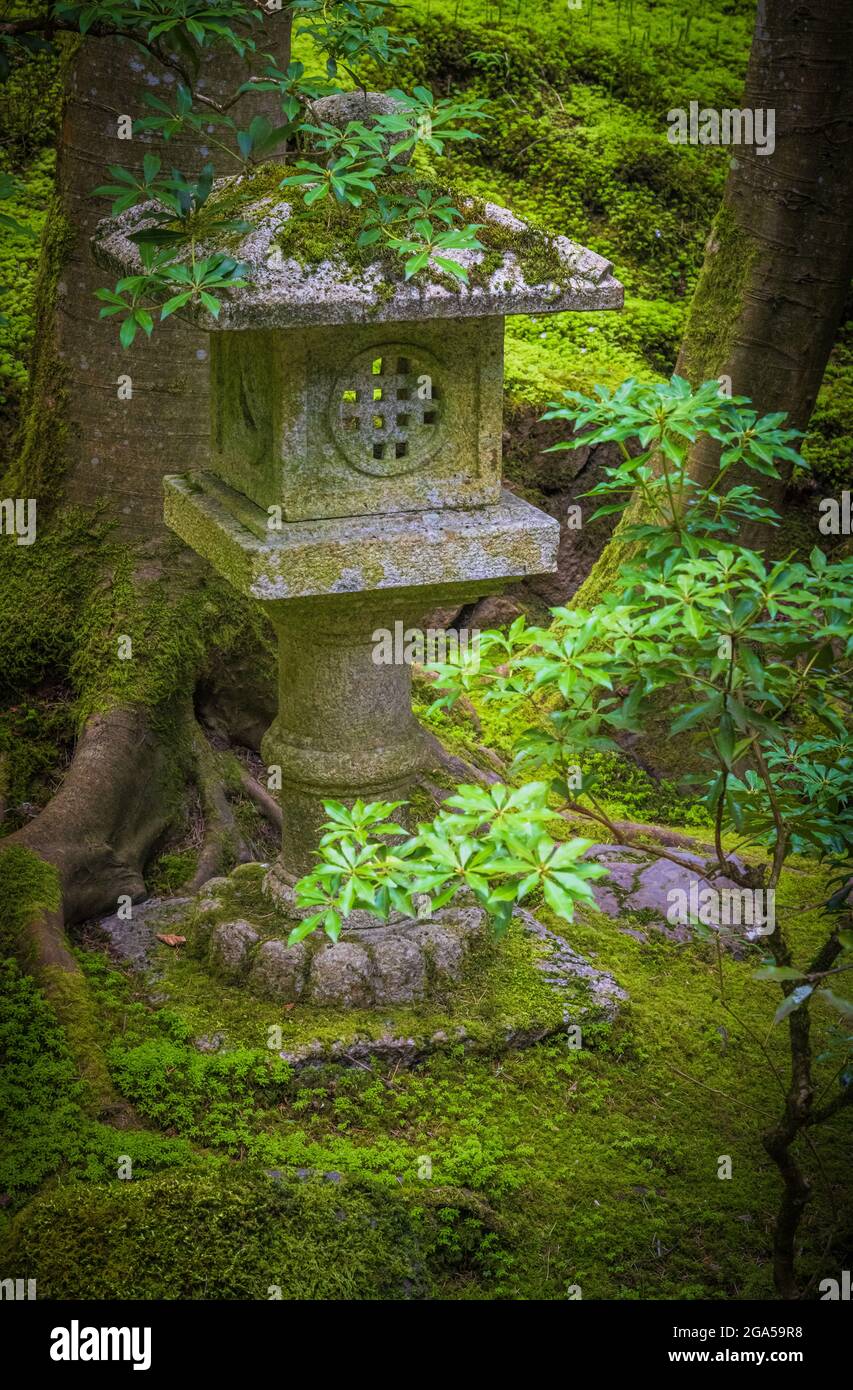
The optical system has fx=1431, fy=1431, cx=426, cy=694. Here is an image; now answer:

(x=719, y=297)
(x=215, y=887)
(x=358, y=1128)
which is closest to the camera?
(x=358, y=1128)

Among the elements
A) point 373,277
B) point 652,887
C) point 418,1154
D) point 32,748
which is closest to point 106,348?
point 32,748

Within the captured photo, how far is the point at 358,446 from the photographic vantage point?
445 cm

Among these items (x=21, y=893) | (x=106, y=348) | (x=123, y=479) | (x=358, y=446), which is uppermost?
(x=106, y=348)

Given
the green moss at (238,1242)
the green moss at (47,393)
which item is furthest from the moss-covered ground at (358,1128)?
the green moss at (47,393)

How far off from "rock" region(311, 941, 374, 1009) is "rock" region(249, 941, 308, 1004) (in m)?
0.05

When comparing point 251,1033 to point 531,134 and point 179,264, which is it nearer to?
point 179,264

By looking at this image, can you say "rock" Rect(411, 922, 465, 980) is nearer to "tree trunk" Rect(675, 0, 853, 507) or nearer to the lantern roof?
the lantern roof

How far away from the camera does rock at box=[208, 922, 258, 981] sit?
16.5 feet

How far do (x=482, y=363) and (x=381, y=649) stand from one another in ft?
3.35

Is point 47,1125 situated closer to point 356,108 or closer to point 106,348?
point 356,108

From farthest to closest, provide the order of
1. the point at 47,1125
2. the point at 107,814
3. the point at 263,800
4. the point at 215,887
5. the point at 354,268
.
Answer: the point at 263,800 → the point at 107,814 → the point at 215,887 → the point at 47,1125 → the point at 354,268

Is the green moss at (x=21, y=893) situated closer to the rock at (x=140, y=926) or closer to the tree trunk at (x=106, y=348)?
the rock at (x=140, y=926)

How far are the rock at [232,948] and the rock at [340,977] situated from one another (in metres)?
0.29

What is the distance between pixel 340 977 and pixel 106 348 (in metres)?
3.05
